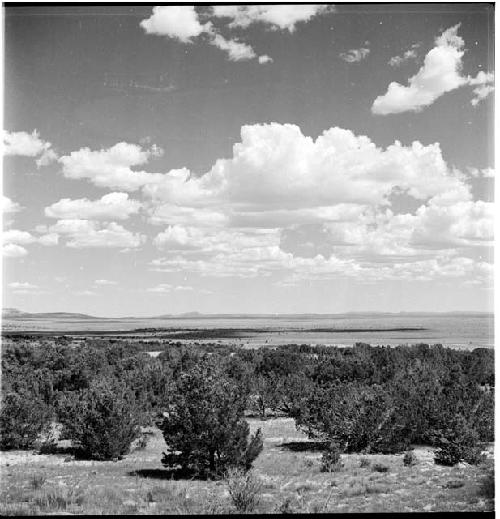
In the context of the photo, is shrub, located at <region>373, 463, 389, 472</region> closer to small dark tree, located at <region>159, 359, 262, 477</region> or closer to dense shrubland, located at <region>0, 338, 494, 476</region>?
dense shrubland, located at <region>0, 338, 494, 476</region>

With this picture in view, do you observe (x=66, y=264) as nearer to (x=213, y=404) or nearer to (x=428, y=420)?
(x=213, y=404)

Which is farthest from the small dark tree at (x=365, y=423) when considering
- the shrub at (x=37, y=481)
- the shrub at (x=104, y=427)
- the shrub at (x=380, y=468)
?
the shrub at (x=37, y=481)

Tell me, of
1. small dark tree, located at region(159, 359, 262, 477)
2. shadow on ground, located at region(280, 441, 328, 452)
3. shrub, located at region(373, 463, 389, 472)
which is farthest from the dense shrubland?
shrub, located at region(373, 463, 389, 472)

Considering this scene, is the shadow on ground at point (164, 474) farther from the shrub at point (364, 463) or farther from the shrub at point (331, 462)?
the shrub at point (364, 463)

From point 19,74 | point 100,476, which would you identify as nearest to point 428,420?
point 100,476

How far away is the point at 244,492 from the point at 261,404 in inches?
177

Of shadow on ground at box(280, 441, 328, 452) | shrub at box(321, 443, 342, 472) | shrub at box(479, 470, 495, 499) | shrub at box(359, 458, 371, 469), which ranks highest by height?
shrub at box(479, 470, 495, 499)

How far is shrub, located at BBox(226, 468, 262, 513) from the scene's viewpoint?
506cm

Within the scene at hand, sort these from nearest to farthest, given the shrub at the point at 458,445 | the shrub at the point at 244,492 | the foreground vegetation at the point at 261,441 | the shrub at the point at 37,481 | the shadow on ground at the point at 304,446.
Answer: the shrub at the point at 244,492, the foreground vegetation at the point at 261,441, the shrub at the point at 37,481, the shrub at the point at 458,445, the shadow on ground at the point at 304,446

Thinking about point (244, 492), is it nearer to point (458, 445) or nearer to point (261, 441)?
point (261, 441)

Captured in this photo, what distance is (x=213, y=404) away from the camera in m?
6.15

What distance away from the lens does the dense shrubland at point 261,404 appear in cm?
615

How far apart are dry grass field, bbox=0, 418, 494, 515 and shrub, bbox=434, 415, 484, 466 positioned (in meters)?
0.17

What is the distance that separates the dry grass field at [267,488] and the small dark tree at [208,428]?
24cm
